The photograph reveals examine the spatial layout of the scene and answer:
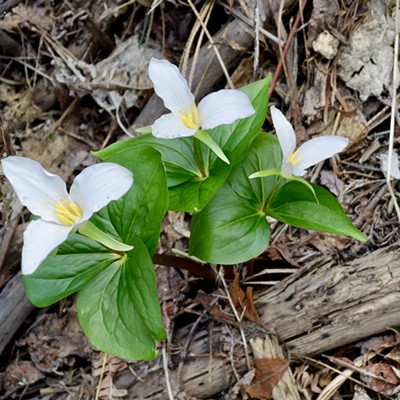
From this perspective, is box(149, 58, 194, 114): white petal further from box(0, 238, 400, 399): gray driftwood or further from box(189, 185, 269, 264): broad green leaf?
box(0, 238, 400, 399): gray driftwood

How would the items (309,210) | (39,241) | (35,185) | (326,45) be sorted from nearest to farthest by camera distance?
1. (39,241)
2. (35,185)
3. (309,210)
4. (326,45)

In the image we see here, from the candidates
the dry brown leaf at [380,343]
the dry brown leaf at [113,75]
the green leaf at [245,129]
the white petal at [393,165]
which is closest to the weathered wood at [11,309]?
the dry brown leaf at [113,75]

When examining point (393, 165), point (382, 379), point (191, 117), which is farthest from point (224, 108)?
point (382, 379)

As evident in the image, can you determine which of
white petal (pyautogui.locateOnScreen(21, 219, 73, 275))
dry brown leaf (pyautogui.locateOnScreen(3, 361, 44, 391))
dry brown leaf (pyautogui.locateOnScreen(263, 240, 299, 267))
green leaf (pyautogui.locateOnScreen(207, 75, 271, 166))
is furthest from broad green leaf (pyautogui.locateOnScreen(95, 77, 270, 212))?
dry brown leaf (pyautogui.locateOnScreen(3, 361, 44, 391))

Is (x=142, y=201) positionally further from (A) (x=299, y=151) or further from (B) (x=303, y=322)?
(B) (x=303, y=322)

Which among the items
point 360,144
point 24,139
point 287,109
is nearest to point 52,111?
point 24,139

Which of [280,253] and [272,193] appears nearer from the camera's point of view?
[272,193]
